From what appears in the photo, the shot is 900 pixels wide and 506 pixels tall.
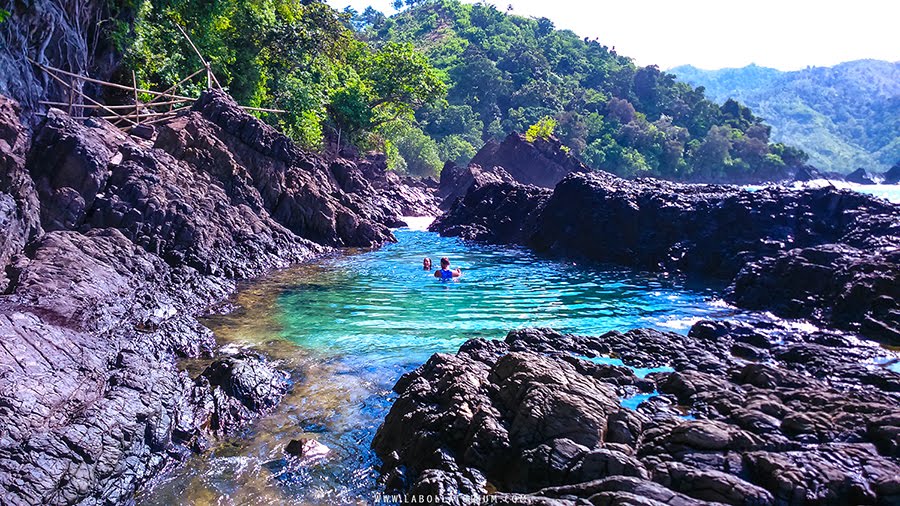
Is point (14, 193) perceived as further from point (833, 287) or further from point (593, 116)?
point (593, 116)

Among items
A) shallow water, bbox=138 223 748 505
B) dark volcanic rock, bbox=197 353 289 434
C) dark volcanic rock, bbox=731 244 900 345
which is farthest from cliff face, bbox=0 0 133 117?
dark volcanic rock, bbox=731 244 900 345

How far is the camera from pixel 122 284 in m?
13.2

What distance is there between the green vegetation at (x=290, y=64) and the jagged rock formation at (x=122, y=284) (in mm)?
4020

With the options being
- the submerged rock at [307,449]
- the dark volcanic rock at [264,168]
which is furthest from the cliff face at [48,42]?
the submerged rock at [307,449]

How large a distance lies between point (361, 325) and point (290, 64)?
90.0ft

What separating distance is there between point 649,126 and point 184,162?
275 ft

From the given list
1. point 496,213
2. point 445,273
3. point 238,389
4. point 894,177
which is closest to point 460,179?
point 496,213

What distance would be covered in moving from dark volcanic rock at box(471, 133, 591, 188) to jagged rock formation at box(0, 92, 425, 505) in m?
38.8

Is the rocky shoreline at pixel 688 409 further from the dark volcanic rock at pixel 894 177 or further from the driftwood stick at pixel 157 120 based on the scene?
the dark volcanic rock at pixel 894 177

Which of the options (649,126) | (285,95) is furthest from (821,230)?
(649,126)

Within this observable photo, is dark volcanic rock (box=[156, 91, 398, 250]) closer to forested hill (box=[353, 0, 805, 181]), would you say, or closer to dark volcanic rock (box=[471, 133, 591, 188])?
dark volcanic rock (box=[471, 133, 591, 188])

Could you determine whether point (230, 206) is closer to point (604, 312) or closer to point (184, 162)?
point (184, 162)

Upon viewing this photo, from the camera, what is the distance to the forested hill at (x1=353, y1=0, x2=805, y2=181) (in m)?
88.7

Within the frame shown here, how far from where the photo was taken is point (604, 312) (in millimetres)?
18016
